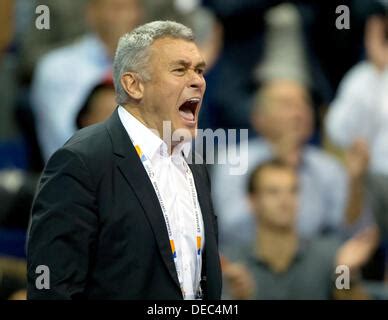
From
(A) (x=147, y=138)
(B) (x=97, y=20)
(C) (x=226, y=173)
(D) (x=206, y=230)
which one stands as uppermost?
(B) (x=97, y=20)

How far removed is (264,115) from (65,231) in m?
2.35

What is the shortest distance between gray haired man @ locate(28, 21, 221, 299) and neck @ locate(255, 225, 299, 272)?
1.45 m

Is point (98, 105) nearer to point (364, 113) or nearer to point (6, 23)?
point (6, 23)

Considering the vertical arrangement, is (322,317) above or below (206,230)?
below

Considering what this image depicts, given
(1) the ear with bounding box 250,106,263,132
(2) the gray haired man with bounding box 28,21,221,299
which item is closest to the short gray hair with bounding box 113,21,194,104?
(2) the gray haired man with bounding box 28,21,221,299

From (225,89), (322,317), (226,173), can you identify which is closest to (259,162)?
(226,173)

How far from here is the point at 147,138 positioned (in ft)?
7.59

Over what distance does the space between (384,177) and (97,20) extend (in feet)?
5.15

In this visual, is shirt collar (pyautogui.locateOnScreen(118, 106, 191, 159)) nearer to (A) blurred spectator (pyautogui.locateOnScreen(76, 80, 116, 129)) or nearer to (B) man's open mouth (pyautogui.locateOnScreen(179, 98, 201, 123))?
(B) man's open mouth (pyautogui.locateOnScreen(179, 98, 201, 123))

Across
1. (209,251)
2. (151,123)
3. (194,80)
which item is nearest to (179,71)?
(194,80)

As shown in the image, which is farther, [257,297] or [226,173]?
[226,173]

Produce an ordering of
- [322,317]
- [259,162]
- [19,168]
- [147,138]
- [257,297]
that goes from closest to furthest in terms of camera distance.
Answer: [147,138] → [322,317] → [257,297] → [259,162] → [19,168]

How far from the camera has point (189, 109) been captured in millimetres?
2387

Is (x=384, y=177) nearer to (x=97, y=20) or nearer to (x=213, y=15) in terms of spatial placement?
(x=213, y=15)
